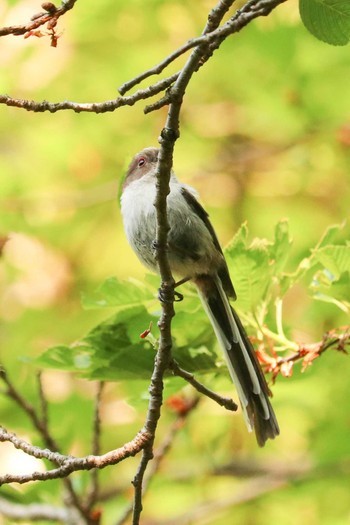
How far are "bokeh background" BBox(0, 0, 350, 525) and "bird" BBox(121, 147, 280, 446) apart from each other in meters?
0.52

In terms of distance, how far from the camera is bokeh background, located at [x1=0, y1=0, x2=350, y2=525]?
3.85 m

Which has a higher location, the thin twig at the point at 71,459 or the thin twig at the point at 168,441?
the thin twig at the point at 71,459

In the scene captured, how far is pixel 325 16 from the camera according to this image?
1.76 meters

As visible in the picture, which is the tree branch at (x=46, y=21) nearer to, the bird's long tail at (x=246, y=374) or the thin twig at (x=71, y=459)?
the thin twig at (x=71, y=459)

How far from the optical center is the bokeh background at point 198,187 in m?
3.85

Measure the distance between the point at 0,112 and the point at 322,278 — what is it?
3636mm

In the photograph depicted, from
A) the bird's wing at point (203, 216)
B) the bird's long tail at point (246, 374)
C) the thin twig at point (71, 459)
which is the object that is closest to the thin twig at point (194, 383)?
the thin twig at point (71, 459)

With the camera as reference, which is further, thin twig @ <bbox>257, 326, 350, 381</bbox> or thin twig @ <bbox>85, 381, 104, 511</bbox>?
thin twig @ <bbox>85, 381, 104, 511</bbox>

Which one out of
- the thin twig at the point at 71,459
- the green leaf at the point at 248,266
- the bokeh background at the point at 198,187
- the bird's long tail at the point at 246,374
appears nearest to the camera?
the thin twig at the point at 71,459

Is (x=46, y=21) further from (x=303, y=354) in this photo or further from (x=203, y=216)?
(x=203, y=216)

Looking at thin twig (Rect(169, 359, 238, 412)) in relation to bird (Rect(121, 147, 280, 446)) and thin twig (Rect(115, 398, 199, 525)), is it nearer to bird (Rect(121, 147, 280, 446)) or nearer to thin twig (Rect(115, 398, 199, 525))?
bird (Rect(121, 147, 280, 446))

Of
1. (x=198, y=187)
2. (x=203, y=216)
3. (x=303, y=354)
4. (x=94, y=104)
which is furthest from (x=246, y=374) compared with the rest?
(x=198, y=187)

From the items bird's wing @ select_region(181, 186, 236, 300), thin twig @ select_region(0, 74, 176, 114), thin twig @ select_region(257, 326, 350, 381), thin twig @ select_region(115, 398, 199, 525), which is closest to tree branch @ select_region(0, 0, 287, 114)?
thin twig @ select_region(0, 74, 176, 114)

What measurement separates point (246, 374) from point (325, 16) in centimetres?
129
